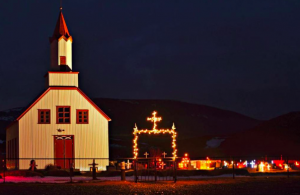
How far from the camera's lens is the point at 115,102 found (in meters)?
173

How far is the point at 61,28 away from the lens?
49.3 m

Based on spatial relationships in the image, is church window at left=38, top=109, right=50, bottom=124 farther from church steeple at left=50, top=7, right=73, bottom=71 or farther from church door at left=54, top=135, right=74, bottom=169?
church steeple at left=50, top=7, right=73, bottom=71

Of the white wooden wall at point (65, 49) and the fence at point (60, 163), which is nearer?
the fence at point (60, 163)

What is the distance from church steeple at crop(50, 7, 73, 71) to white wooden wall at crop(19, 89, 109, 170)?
2709 mm

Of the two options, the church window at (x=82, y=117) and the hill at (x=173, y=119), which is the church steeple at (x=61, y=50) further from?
the hill at (x=173, y=119)

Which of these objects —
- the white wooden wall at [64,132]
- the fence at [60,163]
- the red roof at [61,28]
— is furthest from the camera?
the red roof at [61,28]

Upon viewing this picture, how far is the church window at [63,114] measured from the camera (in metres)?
46.2

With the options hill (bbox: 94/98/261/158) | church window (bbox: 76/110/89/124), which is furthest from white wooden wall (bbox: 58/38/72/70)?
hill (bbox: 94/98/261/158)

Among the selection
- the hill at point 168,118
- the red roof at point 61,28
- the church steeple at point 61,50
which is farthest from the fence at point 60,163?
the hill at point 168,118

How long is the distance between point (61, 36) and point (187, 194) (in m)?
27.0

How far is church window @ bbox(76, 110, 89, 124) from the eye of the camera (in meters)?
46.5

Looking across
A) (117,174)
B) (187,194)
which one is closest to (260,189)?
(187,194)

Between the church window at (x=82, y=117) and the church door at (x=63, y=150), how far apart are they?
1597 mm

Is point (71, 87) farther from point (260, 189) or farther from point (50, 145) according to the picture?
point (260, 189)
